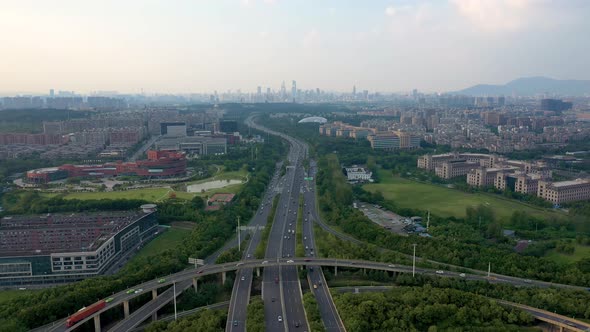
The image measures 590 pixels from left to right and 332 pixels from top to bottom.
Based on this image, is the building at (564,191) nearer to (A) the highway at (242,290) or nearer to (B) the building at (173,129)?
(A) the highway at (242,290)

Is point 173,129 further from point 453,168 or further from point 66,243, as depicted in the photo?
point 66,243

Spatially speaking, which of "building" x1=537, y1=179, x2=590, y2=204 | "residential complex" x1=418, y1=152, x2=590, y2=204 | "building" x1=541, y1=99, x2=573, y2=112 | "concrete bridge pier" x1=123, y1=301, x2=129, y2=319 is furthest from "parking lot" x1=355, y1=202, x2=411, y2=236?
"building" x1=541, y1=99, x2=573, y2=112

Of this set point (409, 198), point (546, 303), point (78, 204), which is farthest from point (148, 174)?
point (546, 303)

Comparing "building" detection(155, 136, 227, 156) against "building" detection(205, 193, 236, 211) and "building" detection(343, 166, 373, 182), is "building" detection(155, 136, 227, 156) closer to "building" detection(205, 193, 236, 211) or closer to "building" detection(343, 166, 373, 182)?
"building" detection(343, 166, 373, 182)

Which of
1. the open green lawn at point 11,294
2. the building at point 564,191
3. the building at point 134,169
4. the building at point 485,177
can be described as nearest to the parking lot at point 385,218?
the building at point 485,177

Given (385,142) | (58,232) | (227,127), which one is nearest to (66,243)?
(58,232)

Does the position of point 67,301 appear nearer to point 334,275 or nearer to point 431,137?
point 334,275
